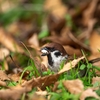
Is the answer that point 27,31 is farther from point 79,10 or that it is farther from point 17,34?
point 79,10

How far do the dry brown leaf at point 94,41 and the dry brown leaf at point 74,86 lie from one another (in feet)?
7.11

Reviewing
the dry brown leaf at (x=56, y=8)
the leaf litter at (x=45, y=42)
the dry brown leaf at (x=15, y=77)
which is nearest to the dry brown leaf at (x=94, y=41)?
the leaf litter at (x=45, y=42)

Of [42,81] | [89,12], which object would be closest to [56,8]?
[89,12]

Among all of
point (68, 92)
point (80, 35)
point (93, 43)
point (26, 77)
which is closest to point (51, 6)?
point (80, 35)

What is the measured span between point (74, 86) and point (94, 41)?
8.85 ft

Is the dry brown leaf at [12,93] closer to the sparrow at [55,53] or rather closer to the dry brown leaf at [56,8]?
the sparrow at [55,53]

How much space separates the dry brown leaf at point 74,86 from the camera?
11.5 feet

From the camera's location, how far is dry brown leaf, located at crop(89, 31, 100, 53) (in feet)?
19.2

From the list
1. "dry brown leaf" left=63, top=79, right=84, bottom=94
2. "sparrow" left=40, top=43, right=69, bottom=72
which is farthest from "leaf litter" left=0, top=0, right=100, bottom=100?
"sparrow" left=40, top=43, right=69, bottom=72

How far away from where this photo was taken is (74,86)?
355cm

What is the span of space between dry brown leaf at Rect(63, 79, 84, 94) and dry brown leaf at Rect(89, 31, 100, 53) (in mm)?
2166

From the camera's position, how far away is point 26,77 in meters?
4.14

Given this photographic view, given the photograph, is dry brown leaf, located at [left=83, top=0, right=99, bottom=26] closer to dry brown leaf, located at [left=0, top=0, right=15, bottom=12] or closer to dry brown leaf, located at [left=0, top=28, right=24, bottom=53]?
dry brown leaf, located at [left=0, top=28, right=24, bottom=53]

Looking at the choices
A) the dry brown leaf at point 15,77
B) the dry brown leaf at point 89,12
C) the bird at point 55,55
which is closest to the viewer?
the dry brown leaf at point 15,77
